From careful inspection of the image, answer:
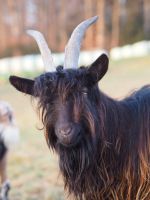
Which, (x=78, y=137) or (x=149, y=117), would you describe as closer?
(x=78, y=137)

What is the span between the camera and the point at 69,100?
4090 millimetres

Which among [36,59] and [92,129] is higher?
→ [92,129]

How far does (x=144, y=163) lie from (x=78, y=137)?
2.35ft

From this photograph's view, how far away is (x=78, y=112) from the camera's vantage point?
13.4ft

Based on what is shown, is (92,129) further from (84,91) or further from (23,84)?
(23,84)

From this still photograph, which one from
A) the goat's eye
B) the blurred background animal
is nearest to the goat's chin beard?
the goat's eye

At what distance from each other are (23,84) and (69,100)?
1.60 feet

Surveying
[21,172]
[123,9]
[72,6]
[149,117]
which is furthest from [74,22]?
[149,117]

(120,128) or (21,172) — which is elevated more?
(120,128)

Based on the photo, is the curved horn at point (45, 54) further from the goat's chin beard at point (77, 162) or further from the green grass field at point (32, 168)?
the goat's chin beard at point (77, 162)

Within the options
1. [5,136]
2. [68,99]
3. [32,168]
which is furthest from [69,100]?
[32,168]

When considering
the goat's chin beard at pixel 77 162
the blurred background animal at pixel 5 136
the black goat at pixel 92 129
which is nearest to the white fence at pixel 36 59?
the blurred background animal at pixel 5 136

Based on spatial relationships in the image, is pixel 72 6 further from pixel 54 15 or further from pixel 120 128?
pixel 120 128

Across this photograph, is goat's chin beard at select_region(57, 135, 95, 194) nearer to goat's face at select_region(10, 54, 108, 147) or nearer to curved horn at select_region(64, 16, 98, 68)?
goat's face at select_region(10, 54, 108, 147)
